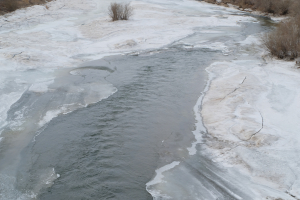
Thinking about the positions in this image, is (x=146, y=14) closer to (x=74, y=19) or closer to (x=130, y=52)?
(x=74, y=19)

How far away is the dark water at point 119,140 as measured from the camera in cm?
480

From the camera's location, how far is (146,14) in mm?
20938

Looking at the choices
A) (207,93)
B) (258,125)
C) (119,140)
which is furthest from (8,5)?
(258,125)

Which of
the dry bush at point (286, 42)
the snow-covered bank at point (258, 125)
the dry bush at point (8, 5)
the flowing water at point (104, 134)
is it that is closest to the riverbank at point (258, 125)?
the snow-covered bank at point (258, 125)

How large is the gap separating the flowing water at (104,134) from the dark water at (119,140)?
18 mm

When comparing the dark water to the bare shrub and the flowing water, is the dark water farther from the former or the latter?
the bare shrub

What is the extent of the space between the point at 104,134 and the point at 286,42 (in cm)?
818

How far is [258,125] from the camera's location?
6207mm

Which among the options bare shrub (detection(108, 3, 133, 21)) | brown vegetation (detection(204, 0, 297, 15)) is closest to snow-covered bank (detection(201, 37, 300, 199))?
bare shrub (detection(108, 3, 133, 21))

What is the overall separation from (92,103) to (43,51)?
5116mm

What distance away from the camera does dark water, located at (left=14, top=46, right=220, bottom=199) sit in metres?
4.80

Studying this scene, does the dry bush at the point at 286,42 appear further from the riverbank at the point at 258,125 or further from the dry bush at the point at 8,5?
the dry bush at the point at 8,5

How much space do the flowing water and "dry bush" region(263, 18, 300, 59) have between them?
9.78 feet

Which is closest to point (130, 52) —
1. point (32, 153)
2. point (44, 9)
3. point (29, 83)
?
point (29, 83)
